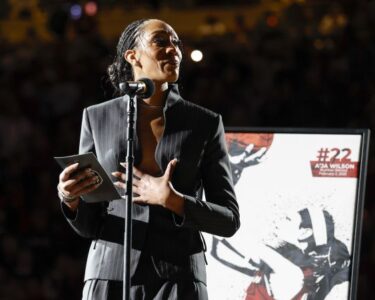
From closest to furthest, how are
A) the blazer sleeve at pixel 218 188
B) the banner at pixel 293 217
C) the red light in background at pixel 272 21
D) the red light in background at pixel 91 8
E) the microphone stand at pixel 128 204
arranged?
the microphone stand at pixel 128 204, the blazer sleeve at pixel 218 188, the banner at pixel 293 217, the red light in background at pixel 272 21, the red light in background at pixel 91 8

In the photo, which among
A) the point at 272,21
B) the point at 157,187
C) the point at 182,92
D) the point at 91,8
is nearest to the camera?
the point at 157,187

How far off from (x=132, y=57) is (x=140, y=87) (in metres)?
0.27

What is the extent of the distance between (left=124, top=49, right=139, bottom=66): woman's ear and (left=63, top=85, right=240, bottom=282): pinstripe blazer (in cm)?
13

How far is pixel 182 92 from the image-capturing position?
7.91m

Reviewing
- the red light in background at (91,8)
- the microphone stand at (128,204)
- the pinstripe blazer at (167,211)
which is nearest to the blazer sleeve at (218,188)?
the pinstripe blazer at (167,211)

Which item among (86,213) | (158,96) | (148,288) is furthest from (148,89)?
(148,288)

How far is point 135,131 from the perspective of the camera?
3221 millimetres

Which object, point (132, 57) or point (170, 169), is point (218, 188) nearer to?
point (170, 169)

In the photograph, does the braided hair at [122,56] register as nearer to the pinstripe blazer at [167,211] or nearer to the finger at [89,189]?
the pinstripe blazer at [167,211]

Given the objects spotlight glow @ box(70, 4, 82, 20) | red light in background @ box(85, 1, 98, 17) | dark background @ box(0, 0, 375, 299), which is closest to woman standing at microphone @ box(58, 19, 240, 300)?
dark background @ box(0, 0, 375, 299)

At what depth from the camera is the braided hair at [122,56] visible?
3396mm

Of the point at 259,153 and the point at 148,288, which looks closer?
the point at 148,288

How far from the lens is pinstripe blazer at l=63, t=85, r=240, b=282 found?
10.6ft

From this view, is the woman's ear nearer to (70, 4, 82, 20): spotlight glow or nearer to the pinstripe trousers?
the pinstripe trousers
